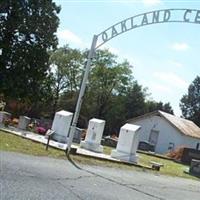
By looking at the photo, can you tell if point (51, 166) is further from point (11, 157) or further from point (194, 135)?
point (194, 135)

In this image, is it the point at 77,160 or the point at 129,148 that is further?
the point at 129,148

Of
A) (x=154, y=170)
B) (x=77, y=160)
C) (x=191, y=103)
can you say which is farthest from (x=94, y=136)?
(x=191, y=103)

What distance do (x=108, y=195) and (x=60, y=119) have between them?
58.1ft

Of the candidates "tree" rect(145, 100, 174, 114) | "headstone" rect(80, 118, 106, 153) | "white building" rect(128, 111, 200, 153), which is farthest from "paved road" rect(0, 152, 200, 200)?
"tree" rect(145, 100, 174, 114)

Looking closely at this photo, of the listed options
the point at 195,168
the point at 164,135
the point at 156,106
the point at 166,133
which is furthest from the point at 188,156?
the point at 156,106

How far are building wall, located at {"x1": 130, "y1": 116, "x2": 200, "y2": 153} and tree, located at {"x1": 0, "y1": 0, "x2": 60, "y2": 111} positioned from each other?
1977 centimetres

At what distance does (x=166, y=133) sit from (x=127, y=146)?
32.8 metres

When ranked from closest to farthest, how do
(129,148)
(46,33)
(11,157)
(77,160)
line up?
(11,157), (77,160), (129,148), (46,33)

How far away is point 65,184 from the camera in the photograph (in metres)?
11.7

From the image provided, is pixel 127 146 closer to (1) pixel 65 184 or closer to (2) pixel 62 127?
(2) pixel 62 127

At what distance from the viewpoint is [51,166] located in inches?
570

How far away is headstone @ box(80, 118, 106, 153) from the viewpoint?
27344 mm

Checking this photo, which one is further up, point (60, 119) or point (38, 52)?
point (38, 52)

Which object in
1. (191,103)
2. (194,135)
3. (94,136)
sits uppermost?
(191,103)
